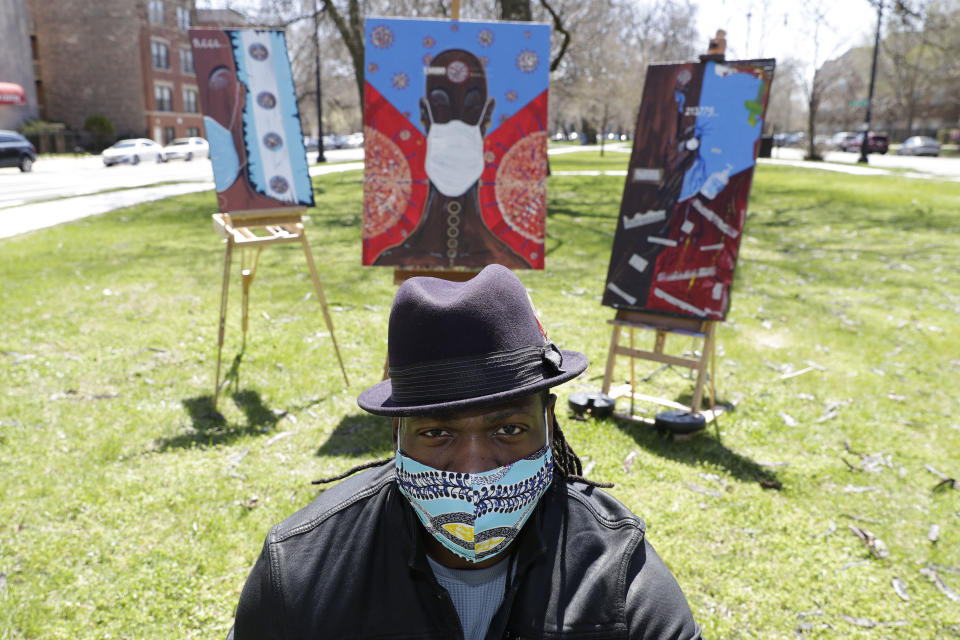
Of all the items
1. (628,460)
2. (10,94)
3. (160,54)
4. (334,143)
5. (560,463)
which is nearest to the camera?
(560,463)

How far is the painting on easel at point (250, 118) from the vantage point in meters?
6.11

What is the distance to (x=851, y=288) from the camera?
1069cm

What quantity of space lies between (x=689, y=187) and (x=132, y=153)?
37.6 metres

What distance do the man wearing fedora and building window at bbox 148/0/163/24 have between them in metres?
59.0

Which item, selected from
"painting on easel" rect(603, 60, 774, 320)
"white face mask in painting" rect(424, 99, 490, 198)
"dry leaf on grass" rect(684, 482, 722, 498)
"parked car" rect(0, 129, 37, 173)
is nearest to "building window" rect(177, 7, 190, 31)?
"parked car" rect(0, 129, 37, 173)

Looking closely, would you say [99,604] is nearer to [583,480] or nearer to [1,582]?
[1,582]

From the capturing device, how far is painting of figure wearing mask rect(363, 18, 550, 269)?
559 cm

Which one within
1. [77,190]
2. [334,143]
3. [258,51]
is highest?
[334,143]

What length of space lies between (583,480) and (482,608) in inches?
19.9

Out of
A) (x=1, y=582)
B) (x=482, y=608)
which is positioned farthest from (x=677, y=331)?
(x=1, y=582)

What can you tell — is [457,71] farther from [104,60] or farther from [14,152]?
[104,60]

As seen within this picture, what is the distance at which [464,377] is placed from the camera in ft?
5.74

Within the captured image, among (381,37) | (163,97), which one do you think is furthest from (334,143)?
(381,37)

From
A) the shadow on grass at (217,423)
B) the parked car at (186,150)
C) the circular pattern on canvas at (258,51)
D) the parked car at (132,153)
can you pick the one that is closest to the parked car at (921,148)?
the parked car at (186,150)
